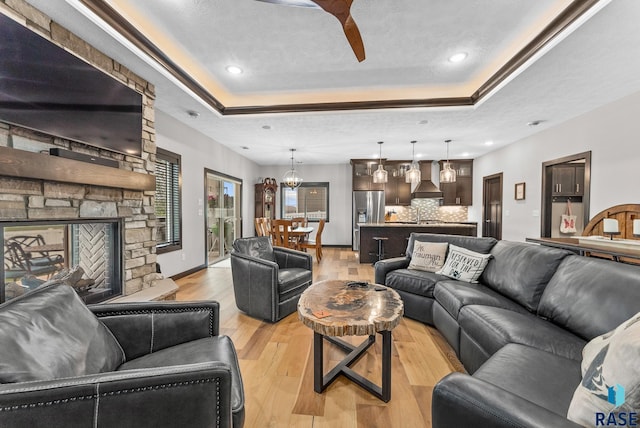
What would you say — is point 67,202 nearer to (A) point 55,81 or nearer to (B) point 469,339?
(A) point 55,81

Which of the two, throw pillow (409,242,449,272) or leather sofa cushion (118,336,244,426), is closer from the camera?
leather sofa cushion (118,336,244,426)

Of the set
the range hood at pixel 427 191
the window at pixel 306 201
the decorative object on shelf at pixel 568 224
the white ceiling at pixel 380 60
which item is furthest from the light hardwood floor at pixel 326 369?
the window at pixel 306 201

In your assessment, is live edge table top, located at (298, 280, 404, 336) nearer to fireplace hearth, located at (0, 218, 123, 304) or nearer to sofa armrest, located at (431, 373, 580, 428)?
sofa armrest, located at (431, 373, 580, 428)

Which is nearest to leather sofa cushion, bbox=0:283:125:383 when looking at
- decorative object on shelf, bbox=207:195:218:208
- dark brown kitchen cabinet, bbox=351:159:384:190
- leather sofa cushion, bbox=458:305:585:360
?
leather sofa cushion, bbox=458:305:585:360

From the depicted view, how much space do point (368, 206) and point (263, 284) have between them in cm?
512

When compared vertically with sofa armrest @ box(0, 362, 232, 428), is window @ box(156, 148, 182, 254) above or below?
above

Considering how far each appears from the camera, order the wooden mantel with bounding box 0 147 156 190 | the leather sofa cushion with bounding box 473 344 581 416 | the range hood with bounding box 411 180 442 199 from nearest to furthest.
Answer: the leather sofa cushion with bounding box 473 344 581 416, the wooden mantel with bounding box 0 147 156 190, the range hood with bounding box 411 180 442 199

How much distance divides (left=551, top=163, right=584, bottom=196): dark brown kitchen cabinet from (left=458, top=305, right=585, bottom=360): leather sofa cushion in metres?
4.66

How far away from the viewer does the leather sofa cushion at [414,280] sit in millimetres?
2691

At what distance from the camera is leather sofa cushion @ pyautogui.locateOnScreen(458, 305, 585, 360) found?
145 centimetres

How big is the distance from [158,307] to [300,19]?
8.06ft

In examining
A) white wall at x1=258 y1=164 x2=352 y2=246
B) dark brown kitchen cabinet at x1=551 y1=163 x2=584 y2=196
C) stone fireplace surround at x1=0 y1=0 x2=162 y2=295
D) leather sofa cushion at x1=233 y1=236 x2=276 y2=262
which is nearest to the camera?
stone fireplace surround at x1=0 y1=0 x2=162 y2=295

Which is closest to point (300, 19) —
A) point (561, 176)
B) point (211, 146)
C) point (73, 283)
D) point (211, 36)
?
point (211, 36)

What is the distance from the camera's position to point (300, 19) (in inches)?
88.7
